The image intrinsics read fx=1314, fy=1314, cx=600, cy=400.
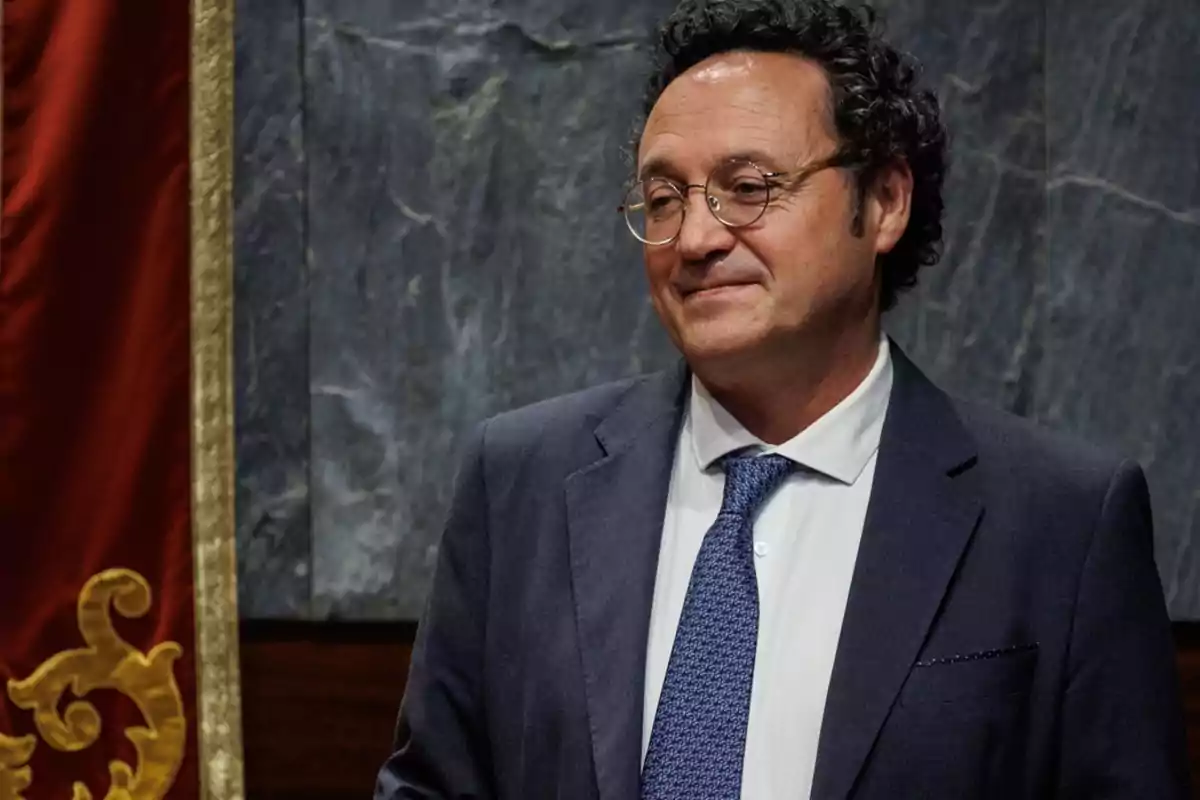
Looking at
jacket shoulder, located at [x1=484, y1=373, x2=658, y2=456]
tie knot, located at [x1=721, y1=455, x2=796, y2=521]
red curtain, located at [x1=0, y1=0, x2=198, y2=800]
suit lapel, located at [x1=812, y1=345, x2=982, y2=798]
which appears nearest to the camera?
suit lapel, located at [x1=812, y1=345, x2=982, y2=798]

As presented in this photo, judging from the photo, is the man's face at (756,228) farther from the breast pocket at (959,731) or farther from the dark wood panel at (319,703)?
the dark wood panel at (319,703)

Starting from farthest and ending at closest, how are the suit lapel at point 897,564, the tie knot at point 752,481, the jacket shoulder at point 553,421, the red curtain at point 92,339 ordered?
the red curtain at point 92,339 < the jacket shoulder at point 553,421 < the tie knot at point 752,481 < the suit lapel at point 897,564

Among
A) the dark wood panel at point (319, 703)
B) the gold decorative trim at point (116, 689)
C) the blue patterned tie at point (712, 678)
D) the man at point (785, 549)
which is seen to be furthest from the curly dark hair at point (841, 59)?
the gold decorative trim at point (116, 689)

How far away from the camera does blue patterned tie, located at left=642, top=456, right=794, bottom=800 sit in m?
1.05

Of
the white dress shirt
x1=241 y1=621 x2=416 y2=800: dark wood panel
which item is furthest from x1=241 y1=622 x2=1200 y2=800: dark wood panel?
the white dress shirt

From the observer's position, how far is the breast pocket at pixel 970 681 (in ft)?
3.45

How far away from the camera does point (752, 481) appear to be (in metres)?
1.15

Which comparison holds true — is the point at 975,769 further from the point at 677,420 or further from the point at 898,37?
the point at 898,37

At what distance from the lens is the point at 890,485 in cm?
113

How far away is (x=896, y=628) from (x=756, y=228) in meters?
0.35

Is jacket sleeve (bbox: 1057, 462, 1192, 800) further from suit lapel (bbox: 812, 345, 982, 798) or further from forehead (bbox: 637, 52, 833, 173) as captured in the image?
forehead (bbox: 637, 52, 833, 173)

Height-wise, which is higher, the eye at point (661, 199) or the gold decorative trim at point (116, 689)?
the eye at point (661, 199)

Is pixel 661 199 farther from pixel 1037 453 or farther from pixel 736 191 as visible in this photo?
pixel 1037 453

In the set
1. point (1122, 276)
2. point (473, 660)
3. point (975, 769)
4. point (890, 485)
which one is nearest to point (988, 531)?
point (890, 485)
